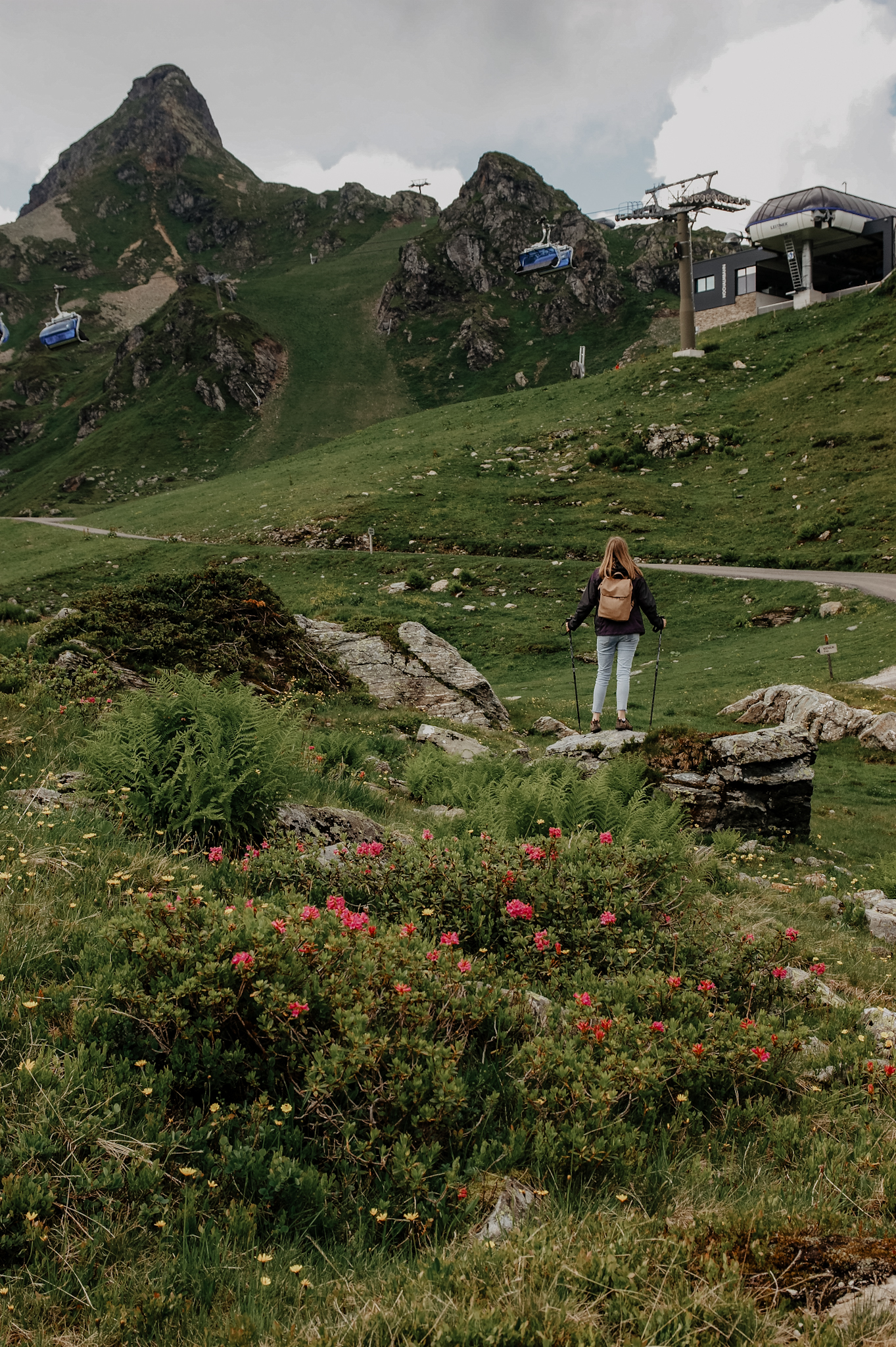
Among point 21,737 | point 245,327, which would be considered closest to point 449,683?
point 21,737

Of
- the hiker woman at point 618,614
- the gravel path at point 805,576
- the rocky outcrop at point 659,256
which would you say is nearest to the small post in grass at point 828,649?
the gravel path at point 805,576

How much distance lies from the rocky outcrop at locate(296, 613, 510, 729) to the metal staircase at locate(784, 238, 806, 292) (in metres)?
76.9

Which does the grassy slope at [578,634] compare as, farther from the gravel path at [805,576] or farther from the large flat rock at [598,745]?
the large flat rock at [598,745]

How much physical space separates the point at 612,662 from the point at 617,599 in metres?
1.21

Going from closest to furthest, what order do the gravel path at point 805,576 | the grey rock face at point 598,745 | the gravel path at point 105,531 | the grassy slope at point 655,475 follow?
the grey rock face at point 598,745
the gravel path at point 805,576
the grassy slope at point 655,475
the gravel path at point 105,531

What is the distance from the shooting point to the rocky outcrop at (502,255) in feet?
408

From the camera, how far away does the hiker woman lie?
13078 millimetres

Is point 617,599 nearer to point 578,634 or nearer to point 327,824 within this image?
point 327,824

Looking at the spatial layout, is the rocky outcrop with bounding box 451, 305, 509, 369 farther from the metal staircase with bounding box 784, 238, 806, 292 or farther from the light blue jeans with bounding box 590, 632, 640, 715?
the light blue jeans with bounding box 590, 632, 640, 715

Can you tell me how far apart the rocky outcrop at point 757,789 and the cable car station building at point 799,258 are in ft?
244

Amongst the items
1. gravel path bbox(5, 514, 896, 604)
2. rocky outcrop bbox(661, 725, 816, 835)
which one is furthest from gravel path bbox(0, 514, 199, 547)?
rocky outcrop bbox(661, 725, 816, 835)

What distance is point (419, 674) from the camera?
16922 millimetres

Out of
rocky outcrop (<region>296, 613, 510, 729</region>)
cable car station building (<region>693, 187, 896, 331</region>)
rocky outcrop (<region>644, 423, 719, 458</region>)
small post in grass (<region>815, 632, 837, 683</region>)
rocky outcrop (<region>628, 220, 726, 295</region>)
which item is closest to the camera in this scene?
rocky outcrop (<region>296, 613, 510, 729</region>)

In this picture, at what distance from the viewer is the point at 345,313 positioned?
421 ft
